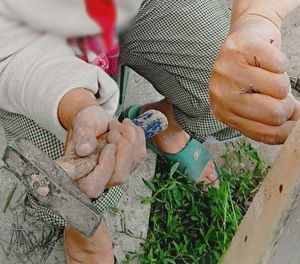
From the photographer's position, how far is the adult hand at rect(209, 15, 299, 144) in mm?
1330

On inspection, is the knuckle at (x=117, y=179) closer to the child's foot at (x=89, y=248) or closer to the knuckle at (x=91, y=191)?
the knuckle at (x=91, y=191)

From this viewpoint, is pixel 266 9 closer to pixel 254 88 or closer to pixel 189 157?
pixel 254 88

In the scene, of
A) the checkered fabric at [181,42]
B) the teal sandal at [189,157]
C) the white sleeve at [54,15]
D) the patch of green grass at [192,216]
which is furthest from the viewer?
the teal sandal at [189,157]

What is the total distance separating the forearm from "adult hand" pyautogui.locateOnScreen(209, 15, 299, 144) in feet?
0.39

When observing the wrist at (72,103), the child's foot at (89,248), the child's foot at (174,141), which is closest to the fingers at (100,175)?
the wrist at (72,103)

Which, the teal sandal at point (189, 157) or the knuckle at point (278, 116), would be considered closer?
the knuckle at point (278, 116)

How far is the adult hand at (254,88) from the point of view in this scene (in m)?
1.33

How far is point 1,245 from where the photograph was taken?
202cm

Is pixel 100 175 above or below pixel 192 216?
above

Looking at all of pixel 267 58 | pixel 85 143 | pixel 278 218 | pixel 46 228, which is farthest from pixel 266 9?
pixel 46 228

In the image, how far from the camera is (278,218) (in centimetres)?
108

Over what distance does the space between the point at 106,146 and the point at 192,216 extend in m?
0.90

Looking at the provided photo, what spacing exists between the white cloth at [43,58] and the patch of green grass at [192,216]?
67 centimetres

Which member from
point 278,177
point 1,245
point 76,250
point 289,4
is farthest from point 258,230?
point 1,245
